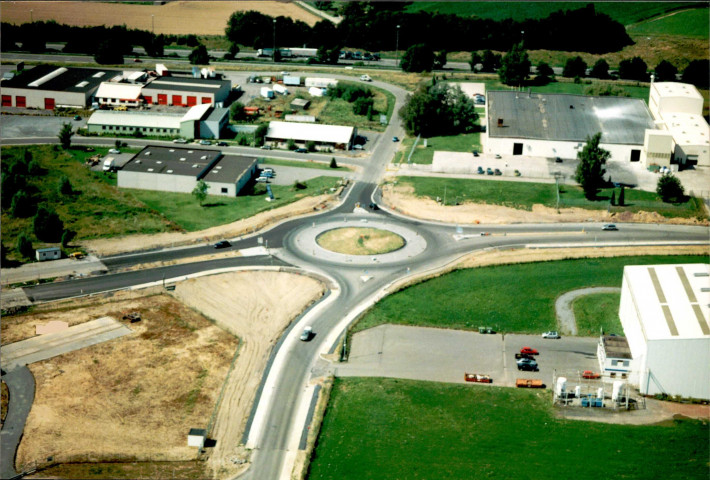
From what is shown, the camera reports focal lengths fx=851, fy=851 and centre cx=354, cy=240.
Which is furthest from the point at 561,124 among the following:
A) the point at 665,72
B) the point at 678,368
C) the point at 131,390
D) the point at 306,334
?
the point at 131,390

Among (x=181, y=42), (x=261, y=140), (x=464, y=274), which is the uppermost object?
(x=181, y=42)

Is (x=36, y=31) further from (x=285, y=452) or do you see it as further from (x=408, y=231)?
(x=285, y=452)

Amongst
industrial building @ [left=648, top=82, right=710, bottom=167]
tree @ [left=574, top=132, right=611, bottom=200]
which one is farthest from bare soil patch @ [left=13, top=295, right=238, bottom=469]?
industrial building @ [left=648, top=82, right=710, bottom=167]

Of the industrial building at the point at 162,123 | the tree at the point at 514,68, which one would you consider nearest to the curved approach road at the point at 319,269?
the industrial building at the point at 162,123

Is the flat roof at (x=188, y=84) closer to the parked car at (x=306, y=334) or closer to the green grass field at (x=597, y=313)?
the parked car at (x=306, y=334)

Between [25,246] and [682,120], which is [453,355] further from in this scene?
[682,120]

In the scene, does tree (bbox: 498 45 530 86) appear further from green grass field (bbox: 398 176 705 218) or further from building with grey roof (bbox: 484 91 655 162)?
green grass field (bbox: 398 176 705 218)

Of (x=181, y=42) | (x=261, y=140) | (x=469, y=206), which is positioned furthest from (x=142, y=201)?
(x=181, y=42)
